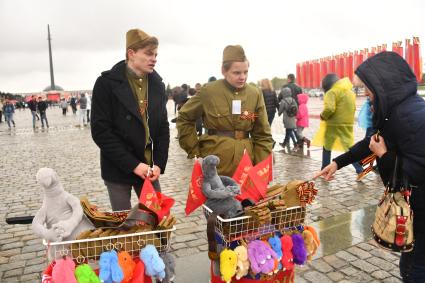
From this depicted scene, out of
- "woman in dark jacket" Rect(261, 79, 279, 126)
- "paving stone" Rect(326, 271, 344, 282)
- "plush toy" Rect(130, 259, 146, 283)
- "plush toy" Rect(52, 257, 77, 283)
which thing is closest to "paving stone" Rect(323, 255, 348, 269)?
"paving stone" Rect(326, 271, 344, 282)

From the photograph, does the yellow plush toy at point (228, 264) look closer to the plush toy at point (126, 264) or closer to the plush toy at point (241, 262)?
the plush toy at point (241, 262)

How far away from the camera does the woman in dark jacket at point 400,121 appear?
2.29 metres

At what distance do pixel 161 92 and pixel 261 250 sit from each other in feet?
5.08

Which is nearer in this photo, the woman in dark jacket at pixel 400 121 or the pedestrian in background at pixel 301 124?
the woman in dark jacket at pixel 400 121

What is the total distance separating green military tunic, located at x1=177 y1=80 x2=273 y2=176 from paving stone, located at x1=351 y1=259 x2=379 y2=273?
1368 millimetres

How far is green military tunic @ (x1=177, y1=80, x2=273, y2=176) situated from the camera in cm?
356

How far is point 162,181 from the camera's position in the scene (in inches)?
299

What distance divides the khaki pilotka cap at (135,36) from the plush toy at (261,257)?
168 centimetres

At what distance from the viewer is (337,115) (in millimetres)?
7219

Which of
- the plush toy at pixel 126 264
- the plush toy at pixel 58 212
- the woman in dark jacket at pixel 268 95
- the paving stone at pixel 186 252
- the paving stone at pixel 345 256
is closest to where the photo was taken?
the plush toy at pixel 126 264

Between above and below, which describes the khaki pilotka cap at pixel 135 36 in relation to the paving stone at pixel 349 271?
above

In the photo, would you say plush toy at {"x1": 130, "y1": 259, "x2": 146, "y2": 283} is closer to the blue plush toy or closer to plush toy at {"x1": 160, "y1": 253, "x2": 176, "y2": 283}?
plush toy at {"x1": 160, "y1": 253, "x2": 176, "y2": 283}

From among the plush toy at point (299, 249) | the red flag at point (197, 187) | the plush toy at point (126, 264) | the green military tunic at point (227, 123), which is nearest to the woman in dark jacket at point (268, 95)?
the green military tunic at point (227, 123)

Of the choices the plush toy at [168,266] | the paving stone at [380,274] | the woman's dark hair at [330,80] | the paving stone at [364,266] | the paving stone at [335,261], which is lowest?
the paving stone at [380,274]
